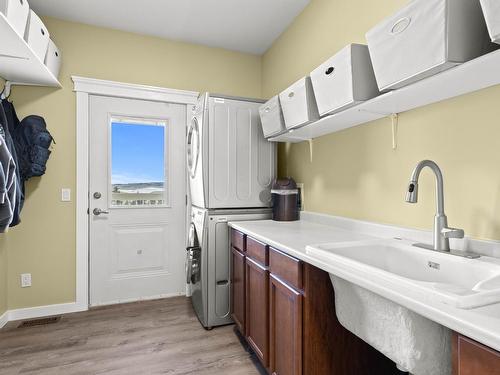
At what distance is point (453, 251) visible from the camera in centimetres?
121

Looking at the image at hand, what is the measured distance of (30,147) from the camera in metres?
2.40

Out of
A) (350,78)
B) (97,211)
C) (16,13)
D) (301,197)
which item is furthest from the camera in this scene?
(97,211)

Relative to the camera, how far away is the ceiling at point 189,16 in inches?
97.1

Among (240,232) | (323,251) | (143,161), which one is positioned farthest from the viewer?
(143,161)

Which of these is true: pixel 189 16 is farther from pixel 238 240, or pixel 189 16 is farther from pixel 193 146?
pixel 238 240

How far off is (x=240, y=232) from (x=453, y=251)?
1307 mm

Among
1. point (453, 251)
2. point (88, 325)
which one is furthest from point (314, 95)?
point (88, 325)

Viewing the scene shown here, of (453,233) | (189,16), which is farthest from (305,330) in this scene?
(189,16)

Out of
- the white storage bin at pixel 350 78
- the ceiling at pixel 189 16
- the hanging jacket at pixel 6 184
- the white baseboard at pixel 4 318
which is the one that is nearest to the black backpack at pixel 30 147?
the hanging jacket at pixel 6 184

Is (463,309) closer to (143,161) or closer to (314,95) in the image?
(314,95)

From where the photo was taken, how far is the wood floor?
73.5 inches

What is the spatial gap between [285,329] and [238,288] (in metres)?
0.78

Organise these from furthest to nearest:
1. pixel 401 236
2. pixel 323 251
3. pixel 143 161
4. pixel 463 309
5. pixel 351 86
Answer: pixel 143 161 → pixel 401 236 → pixel 351 86 → pixel 323 251 → pixel 463 309

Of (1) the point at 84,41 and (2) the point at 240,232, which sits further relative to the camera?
(1) the point at 84,41
